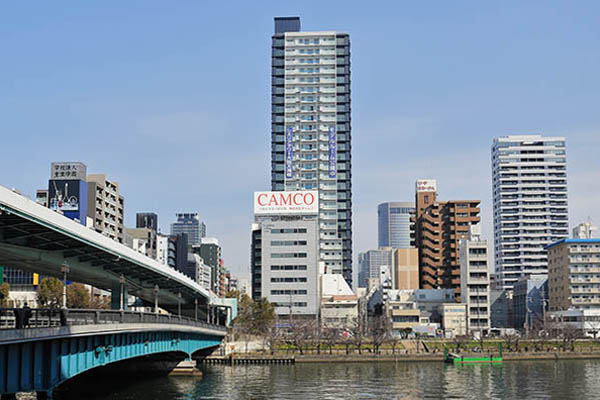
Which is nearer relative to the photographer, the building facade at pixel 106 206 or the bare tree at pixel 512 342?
the bare tree at pixel 512 342

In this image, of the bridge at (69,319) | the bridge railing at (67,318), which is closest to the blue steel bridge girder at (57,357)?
the bridge at (69,319)

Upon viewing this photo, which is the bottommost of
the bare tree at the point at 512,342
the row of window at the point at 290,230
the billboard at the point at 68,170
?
the bare tree at the point at 512,342

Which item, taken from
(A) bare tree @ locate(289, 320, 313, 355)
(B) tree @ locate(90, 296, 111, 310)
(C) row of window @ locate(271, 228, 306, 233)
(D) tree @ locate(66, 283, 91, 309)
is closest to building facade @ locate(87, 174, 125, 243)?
(B) tree @ locate(90, 296, 111, 310)

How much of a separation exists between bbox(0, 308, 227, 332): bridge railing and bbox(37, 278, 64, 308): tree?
164 feet

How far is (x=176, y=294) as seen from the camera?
10938 cm

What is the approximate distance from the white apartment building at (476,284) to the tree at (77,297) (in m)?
83.4

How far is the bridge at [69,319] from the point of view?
124 ft

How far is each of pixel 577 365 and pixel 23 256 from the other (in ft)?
272

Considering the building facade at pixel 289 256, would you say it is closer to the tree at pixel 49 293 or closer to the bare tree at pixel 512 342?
the bare tree at pixel 512 342

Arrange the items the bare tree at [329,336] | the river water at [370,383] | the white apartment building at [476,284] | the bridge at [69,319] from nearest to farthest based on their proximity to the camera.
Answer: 1. the bridge at [69,319]
2. the river water at [370,383]
3. the bare tree at [329,336]
4. the white apartment building at [476,284]

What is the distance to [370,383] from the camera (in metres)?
81.7

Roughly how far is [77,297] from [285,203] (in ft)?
216

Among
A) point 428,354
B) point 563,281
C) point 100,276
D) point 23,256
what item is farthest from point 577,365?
point 23,256

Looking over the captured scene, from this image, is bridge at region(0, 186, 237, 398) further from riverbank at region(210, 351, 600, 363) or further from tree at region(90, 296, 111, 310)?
tree at region(90, 296, 111, 310)
